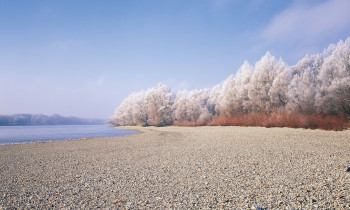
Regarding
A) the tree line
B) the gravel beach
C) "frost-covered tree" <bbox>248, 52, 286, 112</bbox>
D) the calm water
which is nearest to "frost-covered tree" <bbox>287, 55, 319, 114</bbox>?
the tree line

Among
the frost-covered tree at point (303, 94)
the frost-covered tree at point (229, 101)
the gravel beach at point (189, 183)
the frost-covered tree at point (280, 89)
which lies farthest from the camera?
the frost-covered tree at point (229, 101)

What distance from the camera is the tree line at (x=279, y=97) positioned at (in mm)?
22266

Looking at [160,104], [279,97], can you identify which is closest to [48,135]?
[160,104]

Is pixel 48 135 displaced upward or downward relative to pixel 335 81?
downward

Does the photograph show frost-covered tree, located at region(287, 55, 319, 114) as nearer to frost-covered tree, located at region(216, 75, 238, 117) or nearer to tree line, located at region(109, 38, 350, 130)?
tree line, located at region(109, 38, 350, 130)

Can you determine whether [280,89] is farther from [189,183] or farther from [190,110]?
[189,183]

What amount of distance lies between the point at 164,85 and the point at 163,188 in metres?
53.4

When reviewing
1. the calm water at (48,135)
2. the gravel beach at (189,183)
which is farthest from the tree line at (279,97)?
the calm water at (48,135)

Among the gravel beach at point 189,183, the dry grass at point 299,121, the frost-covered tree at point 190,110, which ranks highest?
the frost-covered tree at point 190,110

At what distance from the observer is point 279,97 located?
31.3 meters

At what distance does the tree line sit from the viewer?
22.3m

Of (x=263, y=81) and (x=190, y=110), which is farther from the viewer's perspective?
(x=190, y=110)

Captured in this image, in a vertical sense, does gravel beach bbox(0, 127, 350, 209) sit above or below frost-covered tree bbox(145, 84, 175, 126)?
below

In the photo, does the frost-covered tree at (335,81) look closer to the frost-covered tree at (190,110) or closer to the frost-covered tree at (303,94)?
the frost-covered tree at (303,94)
